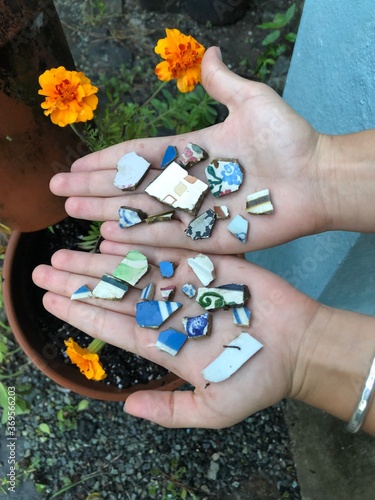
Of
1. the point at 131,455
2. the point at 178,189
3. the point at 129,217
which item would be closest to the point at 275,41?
the point at 178,189

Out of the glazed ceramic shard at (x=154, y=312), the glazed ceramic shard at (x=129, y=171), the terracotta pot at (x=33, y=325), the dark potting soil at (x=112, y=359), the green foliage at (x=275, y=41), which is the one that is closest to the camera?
the glazed ceramic shard at (x=154, y=312)

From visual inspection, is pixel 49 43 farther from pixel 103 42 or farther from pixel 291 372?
pixel 103 42

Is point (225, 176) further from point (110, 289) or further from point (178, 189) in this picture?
point (110, 289)

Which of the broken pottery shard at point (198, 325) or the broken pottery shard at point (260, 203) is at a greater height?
the broken pottery shard at point (260, 203)

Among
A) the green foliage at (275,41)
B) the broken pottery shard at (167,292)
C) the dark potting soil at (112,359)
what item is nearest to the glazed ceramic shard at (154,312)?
the broken pottery shard at (167,292)

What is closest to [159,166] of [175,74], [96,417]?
[175,74]

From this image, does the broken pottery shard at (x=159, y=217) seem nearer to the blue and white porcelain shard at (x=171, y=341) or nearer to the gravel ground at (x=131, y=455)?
the blue and white porcelain shard at (x=171, y=341)

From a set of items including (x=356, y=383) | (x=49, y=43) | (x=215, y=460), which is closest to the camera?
(x=356, y=383)
